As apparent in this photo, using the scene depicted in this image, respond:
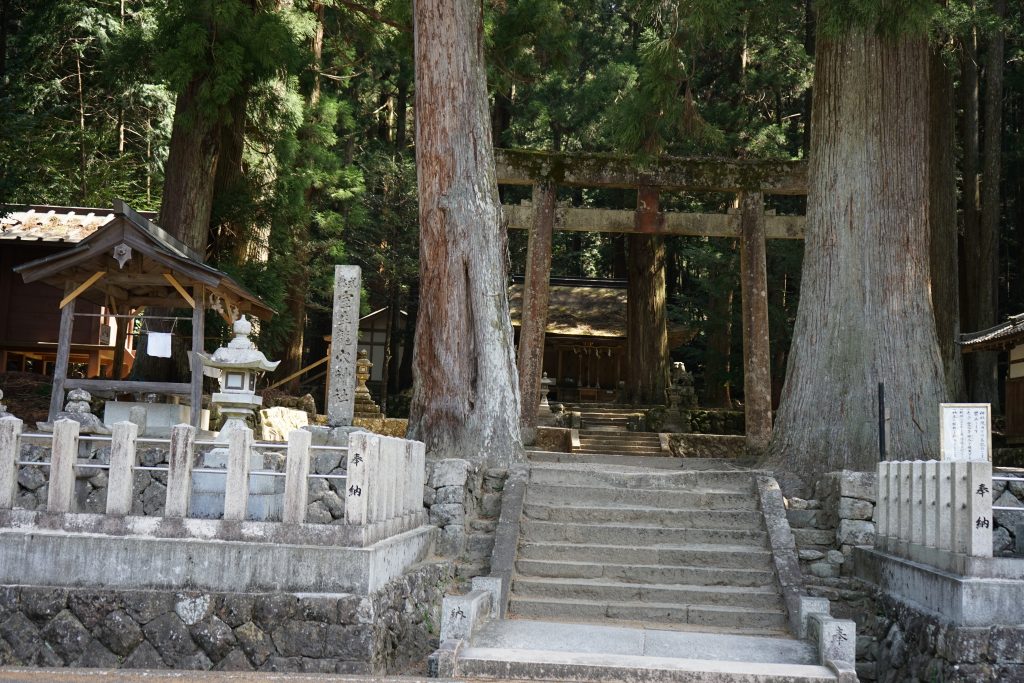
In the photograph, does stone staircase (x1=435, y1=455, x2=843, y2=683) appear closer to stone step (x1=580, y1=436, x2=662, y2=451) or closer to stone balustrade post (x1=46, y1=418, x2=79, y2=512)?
stone balustrade post (x1=46, y1=418, x2=79, y2=512)

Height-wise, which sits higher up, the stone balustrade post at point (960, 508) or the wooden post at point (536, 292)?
the wooden post at point (536, 292)

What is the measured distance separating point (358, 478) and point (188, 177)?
9470mm

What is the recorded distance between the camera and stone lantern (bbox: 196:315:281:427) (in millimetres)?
9391

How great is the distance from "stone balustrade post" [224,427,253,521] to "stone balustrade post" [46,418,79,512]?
3.98 feet

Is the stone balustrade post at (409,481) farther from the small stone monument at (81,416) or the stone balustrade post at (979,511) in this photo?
the stone balustrade post at (979,511)

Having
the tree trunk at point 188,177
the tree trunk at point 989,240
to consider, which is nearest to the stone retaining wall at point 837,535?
the tree trunk at point 188,177

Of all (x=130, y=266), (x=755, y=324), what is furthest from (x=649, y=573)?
(x=755, y=324)

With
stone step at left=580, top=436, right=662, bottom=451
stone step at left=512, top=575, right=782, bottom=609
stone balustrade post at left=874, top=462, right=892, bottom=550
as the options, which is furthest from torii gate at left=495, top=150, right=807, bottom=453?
stone step at left=512, top=575, right=782, bottom=609

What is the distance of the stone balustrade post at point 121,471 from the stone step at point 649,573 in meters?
3.47

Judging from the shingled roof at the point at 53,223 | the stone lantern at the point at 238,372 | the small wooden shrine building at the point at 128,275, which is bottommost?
the stone lantern at the point at 238,372

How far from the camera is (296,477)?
6910 millimetres

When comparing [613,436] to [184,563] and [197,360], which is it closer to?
[197,360]

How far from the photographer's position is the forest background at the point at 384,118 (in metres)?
14.2

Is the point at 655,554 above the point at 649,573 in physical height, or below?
above
